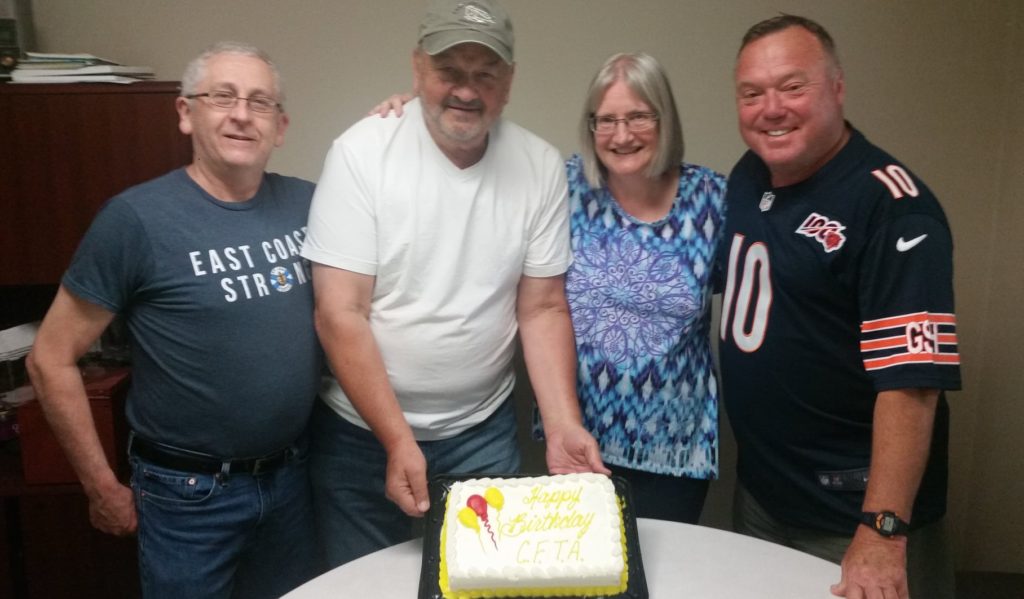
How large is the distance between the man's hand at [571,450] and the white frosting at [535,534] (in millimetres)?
182

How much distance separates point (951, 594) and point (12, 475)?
2469 millimetres

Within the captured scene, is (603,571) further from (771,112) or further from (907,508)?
(771,112)

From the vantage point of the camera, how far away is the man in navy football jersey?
4.26 ft

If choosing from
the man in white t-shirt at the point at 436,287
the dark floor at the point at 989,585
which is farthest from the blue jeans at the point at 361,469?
the dark floor at the point at 989,585

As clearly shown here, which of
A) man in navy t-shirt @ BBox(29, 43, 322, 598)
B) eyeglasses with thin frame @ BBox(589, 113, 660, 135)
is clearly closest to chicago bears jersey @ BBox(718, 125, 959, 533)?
eyeglasses with thin frame @ BBox(589, 113, 660, 135)

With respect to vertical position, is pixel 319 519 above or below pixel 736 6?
below

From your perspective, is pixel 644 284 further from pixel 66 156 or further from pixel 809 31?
pixel 66 156

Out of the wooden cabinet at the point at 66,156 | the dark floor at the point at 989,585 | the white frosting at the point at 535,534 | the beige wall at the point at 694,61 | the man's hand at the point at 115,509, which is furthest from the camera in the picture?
the dark floor at the point at 989,585

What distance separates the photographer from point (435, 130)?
1.60 meters

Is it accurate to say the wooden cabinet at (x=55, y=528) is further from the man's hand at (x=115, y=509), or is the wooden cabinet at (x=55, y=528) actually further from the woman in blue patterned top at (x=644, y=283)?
the woman in blue patterned top at (x=644, y=283)

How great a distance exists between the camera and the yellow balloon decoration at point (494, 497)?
51.3 inches

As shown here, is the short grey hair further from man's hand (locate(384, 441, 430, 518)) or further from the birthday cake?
man's hand (locate(384, 441, 430, 518))

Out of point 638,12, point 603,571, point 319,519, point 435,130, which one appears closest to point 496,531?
point 603,571

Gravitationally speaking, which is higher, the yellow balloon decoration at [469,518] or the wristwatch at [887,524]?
the yellow balloon decoration at [469,518]
